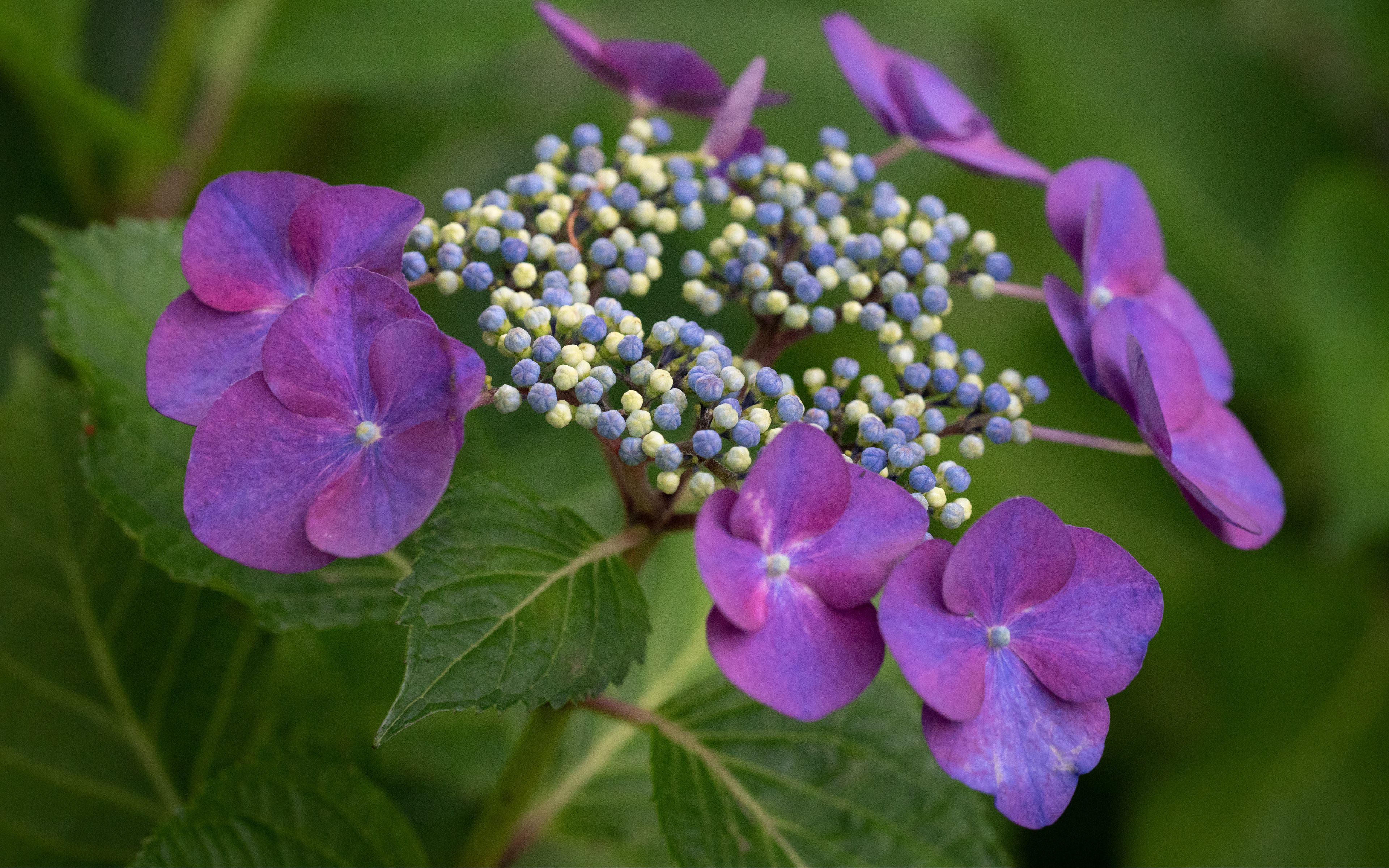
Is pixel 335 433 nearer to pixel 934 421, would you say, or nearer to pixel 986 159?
pixel 934 421

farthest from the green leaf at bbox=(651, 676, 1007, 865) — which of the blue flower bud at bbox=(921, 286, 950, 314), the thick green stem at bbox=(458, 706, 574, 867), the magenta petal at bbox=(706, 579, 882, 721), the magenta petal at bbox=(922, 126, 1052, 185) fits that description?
the magenta petal at bbox=(922, 126, 1052, 185)

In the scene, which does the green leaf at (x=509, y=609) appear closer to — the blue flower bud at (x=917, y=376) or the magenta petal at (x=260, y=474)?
the magenta petal at (x=260, y=474)

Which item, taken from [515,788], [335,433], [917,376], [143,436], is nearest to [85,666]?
[143,436]

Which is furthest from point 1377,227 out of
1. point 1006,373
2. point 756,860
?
point 756,860

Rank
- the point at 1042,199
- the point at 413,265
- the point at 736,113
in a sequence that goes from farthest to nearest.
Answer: the point at 1042,199
the point at 736,113
the point at 413,265

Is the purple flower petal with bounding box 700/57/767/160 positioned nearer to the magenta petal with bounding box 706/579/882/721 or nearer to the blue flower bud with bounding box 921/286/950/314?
the blue flower bud with bounding box 921/286/950/314
